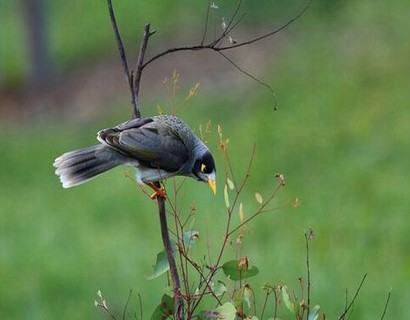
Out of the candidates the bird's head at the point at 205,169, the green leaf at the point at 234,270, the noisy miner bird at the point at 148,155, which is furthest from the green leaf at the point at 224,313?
the bird's head at the point at 205,169

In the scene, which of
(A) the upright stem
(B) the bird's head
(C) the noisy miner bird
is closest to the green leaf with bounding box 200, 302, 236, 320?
(A) the upright stem

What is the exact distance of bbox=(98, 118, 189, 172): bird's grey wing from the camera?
363 centimetres

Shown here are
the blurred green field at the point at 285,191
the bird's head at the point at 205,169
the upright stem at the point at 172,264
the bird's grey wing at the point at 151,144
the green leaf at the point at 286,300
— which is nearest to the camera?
the upright stem at the point at 172,264

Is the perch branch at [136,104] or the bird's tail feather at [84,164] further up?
the bird's tail feather at [84,164]

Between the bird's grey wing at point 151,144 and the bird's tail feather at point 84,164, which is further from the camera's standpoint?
the bird's tail feather at point 84,164

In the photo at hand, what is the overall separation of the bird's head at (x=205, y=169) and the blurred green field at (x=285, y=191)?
11.6 ft

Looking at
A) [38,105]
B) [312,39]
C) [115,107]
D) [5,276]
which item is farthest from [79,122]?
[5,276]

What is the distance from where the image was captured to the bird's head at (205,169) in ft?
12.6

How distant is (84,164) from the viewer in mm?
3977

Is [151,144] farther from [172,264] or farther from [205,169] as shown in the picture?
[172,264]

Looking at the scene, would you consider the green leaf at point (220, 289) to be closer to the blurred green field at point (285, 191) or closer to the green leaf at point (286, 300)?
the green leaf at point (286, 300)

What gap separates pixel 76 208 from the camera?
12.2m

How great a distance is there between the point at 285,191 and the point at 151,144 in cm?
787

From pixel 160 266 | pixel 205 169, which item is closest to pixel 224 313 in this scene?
pixel 160 266
